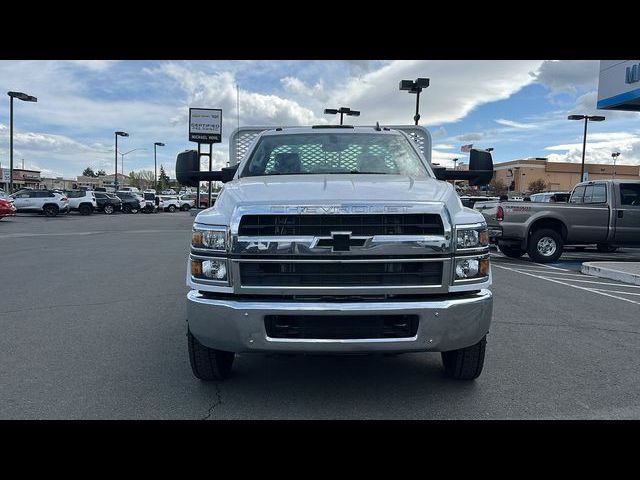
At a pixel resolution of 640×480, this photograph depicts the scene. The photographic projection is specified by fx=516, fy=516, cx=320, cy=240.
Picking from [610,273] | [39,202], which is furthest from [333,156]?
[39,202]

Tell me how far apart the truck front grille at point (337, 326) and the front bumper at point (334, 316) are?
4 cm

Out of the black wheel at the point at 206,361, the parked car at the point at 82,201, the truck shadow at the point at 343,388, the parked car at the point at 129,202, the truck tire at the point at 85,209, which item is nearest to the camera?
the truck shadow at the point at 343,388

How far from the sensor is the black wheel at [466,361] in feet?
13.0

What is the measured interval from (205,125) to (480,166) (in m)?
42.8

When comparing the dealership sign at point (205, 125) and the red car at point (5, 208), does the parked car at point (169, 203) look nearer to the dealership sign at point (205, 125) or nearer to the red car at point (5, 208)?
the dealership sign at point (205, 125)

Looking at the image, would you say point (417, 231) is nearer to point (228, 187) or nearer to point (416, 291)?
point (416, 291)

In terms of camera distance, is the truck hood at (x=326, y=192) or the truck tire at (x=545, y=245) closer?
the truck hood at (x=326, y=192)

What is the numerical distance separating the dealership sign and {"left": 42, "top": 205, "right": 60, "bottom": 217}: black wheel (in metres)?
15.1

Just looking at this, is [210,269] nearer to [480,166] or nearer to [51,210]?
[480,166]

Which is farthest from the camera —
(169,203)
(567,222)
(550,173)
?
(550,173)

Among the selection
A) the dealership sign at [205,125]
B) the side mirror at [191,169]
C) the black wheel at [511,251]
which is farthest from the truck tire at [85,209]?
the side mirror at [191,169]

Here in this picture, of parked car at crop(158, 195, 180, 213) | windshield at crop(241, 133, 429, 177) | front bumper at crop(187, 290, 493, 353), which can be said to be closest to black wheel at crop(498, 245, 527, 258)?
windshield at crop(241, 133, 429, 177)

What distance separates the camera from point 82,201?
118 ft
